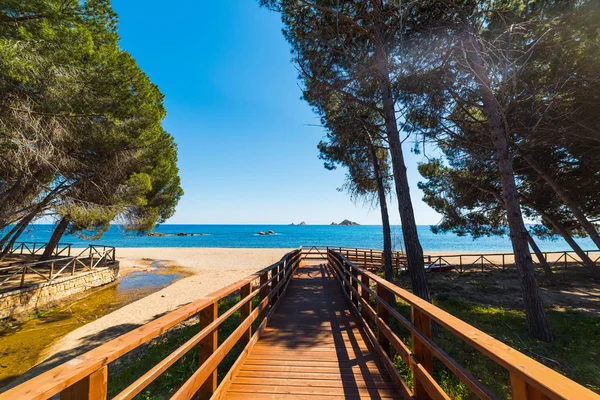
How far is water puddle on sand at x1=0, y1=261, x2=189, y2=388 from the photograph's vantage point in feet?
20.5

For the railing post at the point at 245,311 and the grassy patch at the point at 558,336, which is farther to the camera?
the grassy patch at the point at 558,336

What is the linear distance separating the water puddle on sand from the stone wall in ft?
1.57

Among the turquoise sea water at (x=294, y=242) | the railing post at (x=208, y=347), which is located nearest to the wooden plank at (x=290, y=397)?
the railing post at (x=208, y=347)

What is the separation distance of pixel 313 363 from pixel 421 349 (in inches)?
59.8

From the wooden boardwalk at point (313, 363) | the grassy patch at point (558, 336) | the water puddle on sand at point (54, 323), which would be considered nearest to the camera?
the wooden boardwalk at point (313, 363)

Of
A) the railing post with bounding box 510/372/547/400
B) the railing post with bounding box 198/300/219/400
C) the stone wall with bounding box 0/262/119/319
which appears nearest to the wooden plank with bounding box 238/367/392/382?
the railing post with bounding box 198/300/219/400

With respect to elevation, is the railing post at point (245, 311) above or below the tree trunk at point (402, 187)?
below

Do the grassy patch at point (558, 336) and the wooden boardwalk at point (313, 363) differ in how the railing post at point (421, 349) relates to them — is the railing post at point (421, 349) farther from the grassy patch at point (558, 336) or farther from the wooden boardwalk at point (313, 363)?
the grassy patch at point (558, 336)

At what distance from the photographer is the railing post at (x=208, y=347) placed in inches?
91.6

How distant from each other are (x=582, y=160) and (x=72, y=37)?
15.4 meters

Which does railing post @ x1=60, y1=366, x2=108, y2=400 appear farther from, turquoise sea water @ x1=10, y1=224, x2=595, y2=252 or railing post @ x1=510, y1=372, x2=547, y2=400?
turquoise sea water @ x1=10, y1=224, x2=595, y2=252

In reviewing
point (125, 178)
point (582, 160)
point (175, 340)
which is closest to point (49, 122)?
point (125, 178)

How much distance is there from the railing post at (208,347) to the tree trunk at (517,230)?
7265mm

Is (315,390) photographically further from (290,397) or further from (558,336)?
(558,336)
